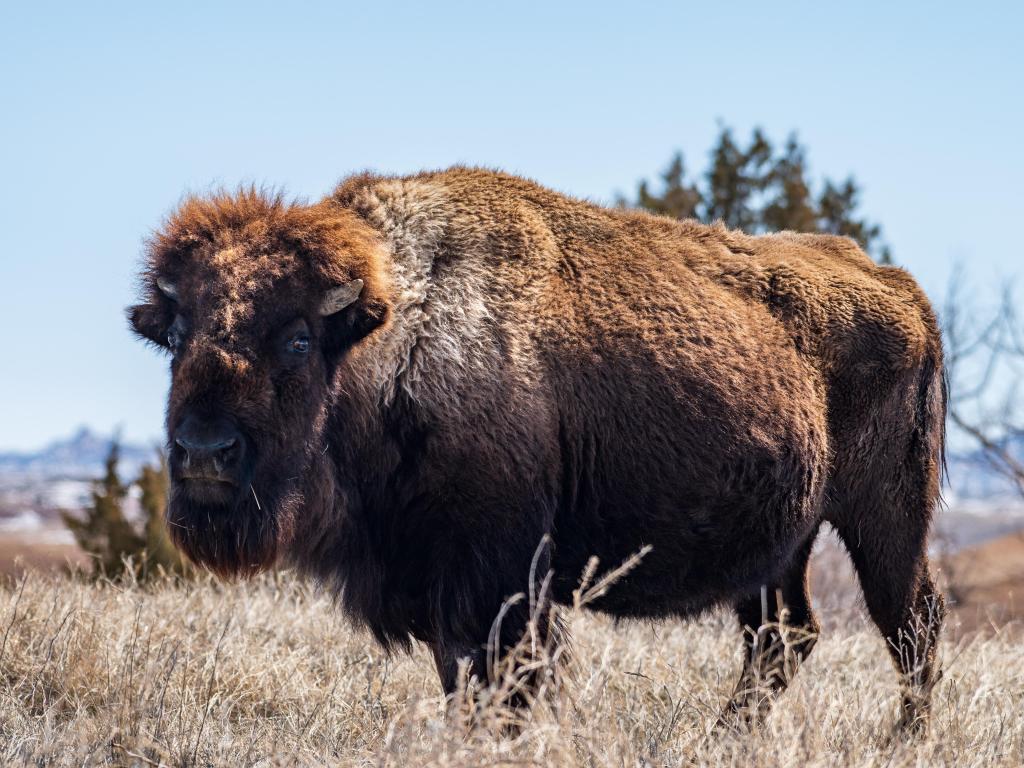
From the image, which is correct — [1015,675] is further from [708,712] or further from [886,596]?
[708,712]

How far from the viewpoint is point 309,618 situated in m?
6.90

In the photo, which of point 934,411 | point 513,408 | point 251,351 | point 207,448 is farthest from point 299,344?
point 934,411

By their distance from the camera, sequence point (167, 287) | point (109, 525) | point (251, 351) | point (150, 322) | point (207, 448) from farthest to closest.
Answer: point (109, 525) < point (150, 322) < point (167, 287) < point (251, 351) < point (207, 448)

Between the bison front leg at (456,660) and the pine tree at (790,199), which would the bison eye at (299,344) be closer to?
the bison front leg at (456,660)

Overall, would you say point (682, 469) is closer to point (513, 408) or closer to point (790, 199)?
point (513, 408)

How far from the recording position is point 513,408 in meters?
4.60

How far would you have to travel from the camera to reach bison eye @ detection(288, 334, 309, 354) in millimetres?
4383

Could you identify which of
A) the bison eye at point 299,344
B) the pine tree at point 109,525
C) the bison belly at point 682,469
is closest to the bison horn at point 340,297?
the bison eye at point 299,344

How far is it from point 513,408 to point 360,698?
1537 millimetres

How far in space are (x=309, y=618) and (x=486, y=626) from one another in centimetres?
286

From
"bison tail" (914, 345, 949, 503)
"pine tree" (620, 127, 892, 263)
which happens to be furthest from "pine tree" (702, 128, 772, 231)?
"bison tail" (914, 345, 949, 503)

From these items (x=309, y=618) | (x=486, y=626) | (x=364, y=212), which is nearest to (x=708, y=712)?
Result: (x=486, y=626)

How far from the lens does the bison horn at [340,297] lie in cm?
443

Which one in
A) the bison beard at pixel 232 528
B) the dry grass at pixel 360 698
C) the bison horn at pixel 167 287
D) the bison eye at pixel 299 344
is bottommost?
the dry grass at pixel 360 698
